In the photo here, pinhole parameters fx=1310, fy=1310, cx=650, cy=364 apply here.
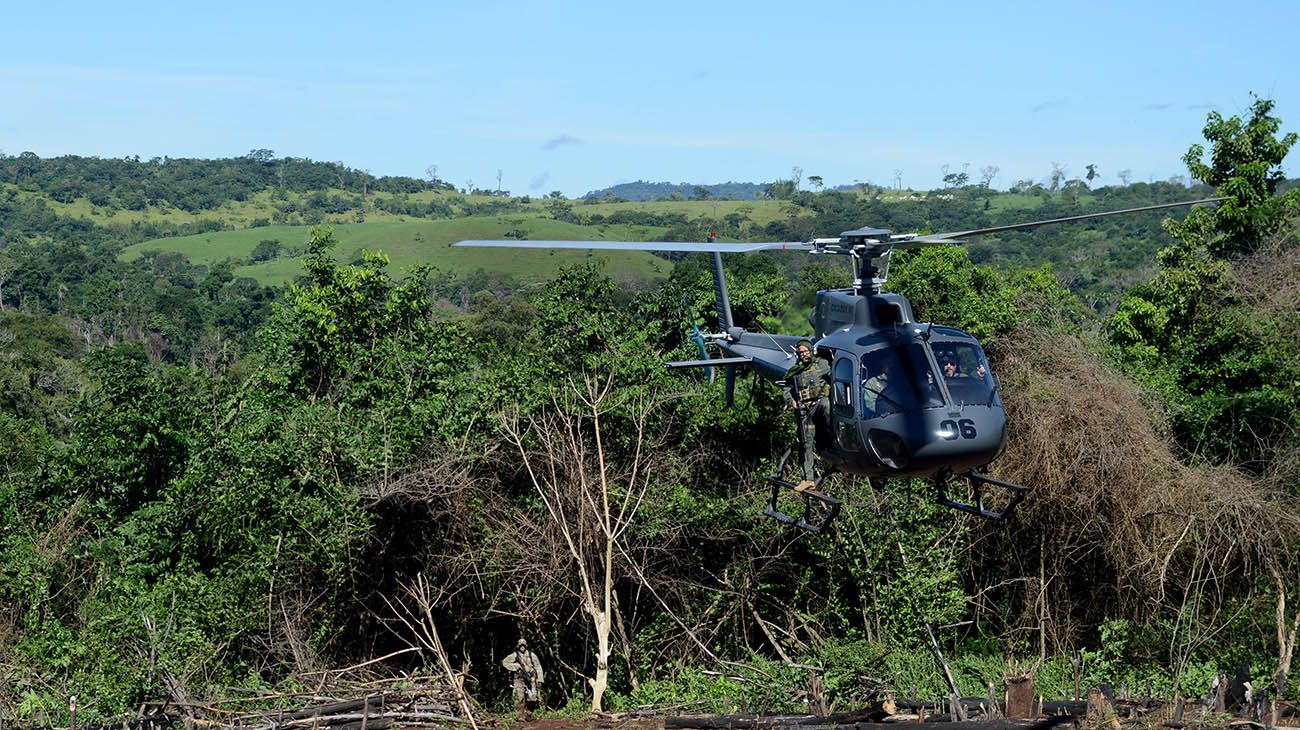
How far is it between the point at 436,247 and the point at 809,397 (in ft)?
375

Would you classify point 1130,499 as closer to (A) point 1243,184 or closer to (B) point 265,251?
(A) point 1243,184

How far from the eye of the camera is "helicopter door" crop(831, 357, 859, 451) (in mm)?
12461

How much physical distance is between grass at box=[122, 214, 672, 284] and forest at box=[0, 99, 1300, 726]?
70525mm

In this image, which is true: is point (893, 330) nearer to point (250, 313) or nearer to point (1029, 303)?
point (1029, 303)

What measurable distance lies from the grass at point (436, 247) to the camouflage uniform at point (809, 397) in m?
80.1

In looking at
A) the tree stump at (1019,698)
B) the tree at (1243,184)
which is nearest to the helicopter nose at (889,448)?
the tree stump at (1019,698)

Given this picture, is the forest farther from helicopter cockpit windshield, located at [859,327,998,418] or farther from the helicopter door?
helicopter cockpit windshield, located at [859,327,998,418]

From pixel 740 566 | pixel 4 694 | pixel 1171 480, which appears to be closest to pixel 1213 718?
pixel 1171 480

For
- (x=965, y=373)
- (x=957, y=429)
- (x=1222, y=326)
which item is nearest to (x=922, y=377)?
(x=965, y=373)

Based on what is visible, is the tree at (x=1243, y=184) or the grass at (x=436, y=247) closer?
the tree at (x=1243, y=184)

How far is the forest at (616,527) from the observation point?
63.3ft

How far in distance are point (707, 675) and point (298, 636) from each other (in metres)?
6.33

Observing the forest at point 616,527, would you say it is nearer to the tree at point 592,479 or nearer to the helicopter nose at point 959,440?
the tree at point 592,479

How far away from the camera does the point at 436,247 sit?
409ft
